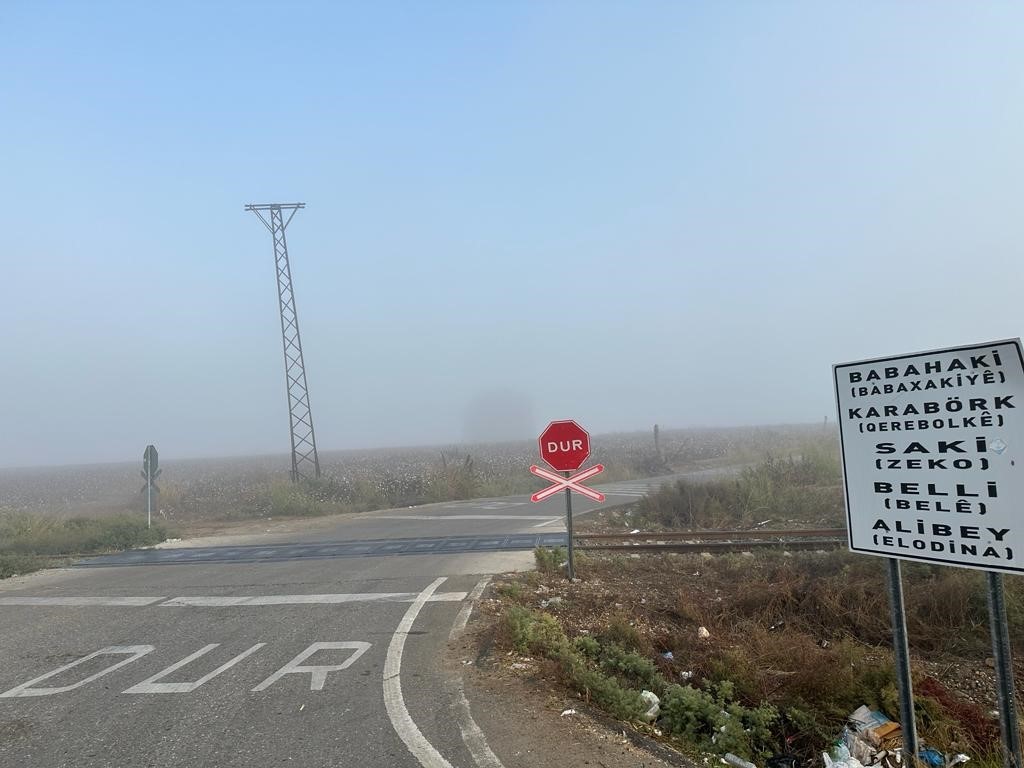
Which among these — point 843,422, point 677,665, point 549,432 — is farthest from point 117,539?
point 843,422

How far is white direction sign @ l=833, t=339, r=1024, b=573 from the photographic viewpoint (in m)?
3.24

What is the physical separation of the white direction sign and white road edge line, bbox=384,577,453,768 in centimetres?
296

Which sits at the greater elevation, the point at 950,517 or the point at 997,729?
the point at 950,517

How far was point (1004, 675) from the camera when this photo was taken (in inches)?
133

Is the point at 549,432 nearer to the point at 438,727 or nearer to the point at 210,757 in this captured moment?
the point at 438,727

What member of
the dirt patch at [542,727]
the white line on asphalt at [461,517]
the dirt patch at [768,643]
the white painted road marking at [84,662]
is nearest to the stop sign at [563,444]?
the dirt patch at [768,643]

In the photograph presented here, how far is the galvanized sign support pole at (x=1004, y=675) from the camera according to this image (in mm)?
3342

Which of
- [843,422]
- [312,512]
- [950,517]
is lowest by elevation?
[312,512]

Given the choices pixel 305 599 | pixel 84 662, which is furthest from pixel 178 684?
pixel 305 599

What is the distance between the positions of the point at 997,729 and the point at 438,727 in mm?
3900

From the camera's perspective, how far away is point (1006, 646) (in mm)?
3381

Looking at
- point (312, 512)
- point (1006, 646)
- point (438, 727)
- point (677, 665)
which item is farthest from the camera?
point (312, 512)

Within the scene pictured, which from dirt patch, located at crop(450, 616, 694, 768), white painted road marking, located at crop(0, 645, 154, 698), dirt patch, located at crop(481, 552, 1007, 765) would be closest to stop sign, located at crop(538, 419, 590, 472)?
dirt patch, located at crop(481, 552, 1007, 765)

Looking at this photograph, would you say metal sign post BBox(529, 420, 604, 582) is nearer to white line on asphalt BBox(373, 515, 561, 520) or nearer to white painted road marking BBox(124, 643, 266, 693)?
white painted road marking BBox(124, 643, 266, 693)
